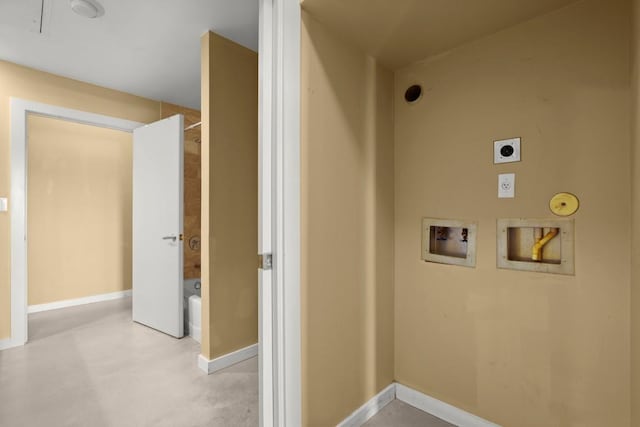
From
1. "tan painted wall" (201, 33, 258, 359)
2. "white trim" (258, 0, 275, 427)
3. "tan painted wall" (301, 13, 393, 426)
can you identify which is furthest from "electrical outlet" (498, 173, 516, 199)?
"tan painted wall" (201, 33, 258, 359)

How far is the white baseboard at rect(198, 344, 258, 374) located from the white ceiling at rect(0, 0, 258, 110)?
2.34 metres

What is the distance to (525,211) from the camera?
1.52 metres

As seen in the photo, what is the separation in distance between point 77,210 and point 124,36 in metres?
2.47

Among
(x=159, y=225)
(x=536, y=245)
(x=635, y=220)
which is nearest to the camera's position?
(x=635, y=220)

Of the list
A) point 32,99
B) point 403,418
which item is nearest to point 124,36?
point 32,99

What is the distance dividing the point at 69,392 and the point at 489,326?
2488mm

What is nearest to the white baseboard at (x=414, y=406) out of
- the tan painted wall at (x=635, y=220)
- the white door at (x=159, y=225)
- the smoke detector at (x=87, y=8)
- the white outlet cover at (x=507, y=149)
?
the tan painted wall at (x=635, y=220)

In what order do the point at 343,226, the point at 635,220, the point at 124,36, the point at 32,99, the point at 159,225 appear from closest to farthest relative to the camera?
the point at 635,220 < the point at 343,226 < the point at 124,36 < the point at 32,99 < the point at 159,225

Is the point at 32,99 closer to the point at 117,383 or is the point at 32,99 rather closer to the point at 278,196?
the point at 117,383

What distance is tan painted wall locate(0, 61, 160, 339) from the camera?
2723mm

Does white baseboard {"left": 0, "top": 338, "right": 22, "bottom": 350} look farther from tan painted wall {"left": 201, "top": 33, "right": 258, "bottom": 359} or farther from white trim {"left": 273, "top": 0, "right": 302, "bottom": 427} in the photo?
white trim {"left": 273, "top": 0, "right": 302, "bottom": 427}

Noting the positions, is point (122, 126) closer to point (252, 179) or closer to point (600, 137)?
point (252, 179)

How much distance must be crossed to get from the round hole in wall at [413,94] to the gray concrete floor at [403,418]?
68.4 inches

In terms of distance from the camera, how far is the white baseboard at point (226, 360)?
7.55ft
